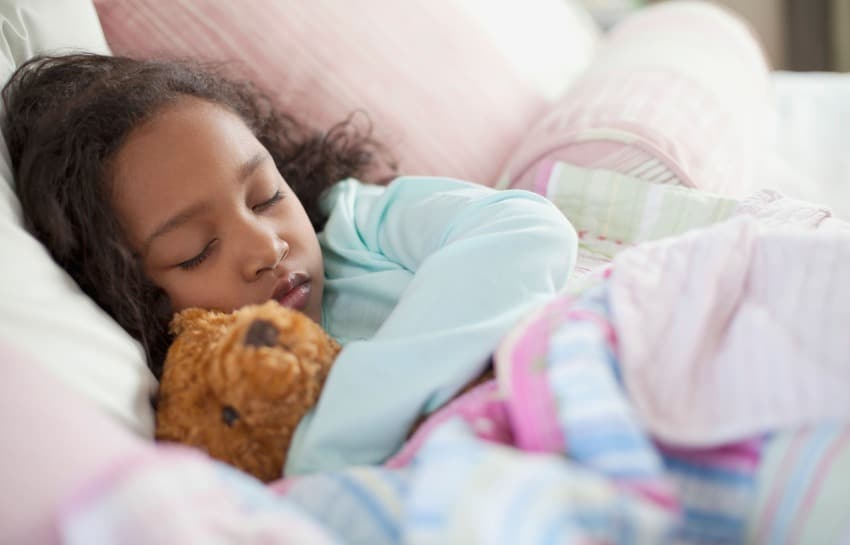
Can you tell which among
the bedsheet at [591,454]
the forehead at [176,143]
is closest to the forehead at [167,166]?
the forehead at [176,143]

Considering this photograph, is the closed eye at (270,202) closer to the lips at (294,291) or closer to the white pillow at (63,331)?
the lips at (294,291)

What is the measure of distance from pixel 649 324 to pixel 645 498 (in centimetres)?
17

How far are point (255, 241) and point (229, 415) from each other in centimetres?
22

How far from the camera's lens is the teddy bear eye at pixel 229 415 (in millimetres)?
650

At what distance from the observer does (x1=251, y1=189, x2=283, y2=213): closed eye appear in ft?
2.86

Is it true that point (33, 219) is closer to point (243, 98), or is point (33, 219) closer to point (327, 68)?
point (243, 98)

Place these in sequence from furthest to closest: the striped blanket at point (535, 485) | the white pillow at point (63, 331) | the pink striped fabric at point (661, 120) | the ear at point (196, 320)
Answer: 1. the pink striped fabric at point (661, 120)
2. the ear at point (196, 320)
3. the white pillow at point (63, 331)
4. the striped blanket at point (535, 485)

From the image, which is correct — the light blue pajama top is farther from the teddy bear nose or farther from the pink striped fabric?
the pink striped fabric

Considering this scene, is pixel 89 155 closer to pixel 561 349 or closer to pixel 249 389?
pixel 249 389

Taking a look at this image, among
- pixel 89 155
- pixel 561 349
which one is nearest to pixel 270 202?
pixel 89 155

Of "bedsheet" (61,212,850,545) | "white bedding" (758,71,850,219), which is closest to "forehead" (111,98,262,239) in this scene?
"bedsheet" (61,212,850,545)

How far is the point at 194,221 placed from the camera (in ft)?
2.65

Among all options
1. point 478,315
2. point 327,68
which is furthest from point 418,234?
point 327,68

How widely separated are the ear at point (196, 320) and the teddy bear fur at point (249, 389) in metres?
0.03
